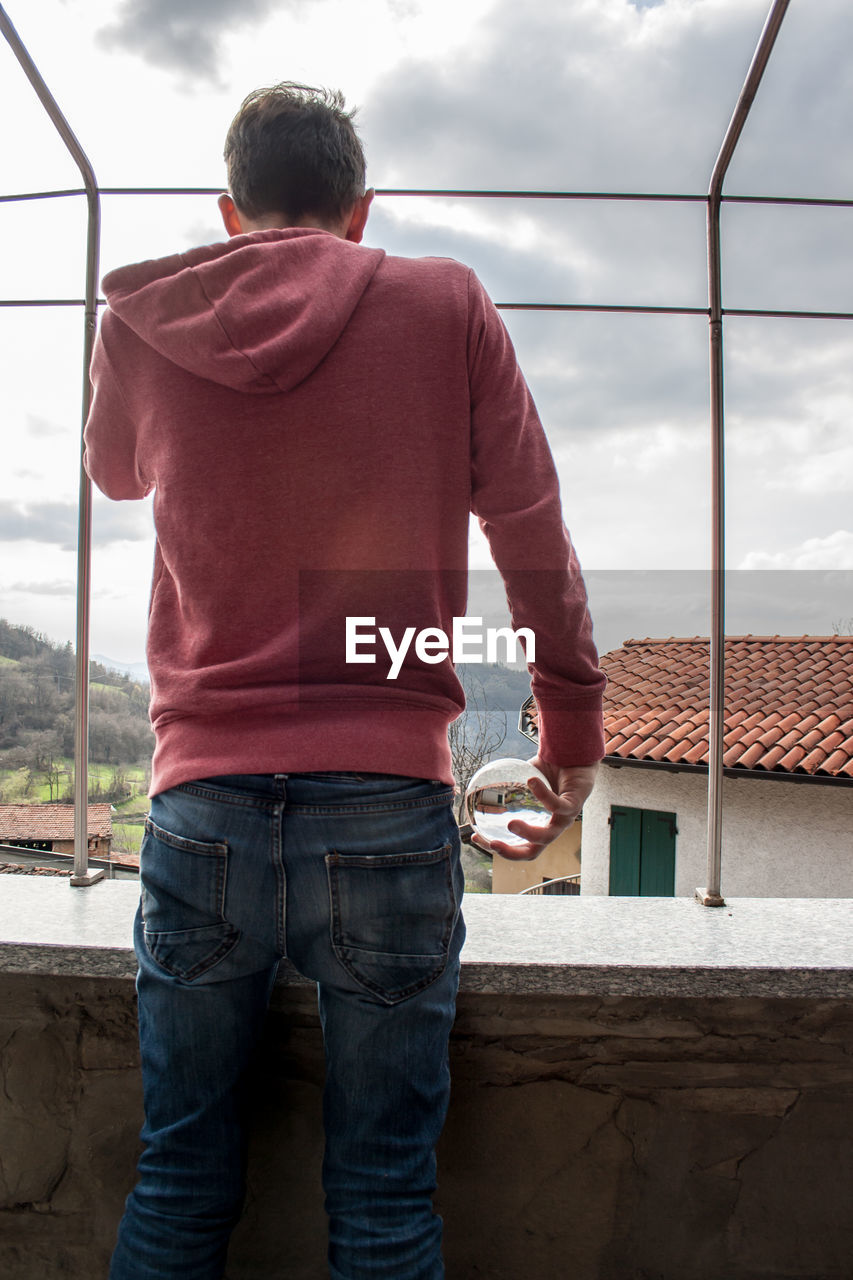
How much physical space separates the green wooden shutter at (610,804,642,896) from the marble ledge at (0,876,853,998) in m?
7.96

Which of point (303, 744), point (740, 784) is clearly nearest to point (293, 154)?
point (303, 744)

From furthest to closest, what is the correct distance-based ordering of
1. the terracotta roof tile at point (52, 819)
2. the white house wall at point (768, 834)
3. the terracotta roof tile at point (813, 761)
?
the white house wall at point (768, 834), the terracotta roof tile at point (813, 761), the terracotta roof tile at point (52, 819)

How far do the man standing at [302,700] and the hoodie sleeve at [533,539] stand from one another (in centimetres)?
1

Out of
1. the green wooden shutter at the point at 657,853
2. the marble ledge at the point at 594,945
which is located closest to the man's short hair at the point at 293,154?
the marble ledge at the point at 594,945

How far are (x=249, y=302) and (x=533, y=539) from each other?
0.34 m

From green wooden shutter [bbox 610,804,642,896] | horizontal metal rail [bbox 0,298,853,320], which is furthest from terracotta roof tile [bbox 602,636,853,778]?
horizontal metal rail [bbox 0,298,853,320]

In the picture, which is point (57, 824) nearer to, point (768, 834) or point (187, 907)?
point (187, 907)

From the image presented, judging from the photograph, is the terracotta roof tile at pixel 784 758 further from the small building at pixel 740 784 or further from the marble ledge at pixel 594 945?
the marble ledge at pixel 594 945

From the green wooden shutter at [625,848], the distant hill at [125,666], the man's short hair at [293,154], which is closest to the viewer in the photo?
the man's short hair at [293,154]

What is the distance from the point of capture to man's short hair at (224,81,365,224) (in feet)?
2.42

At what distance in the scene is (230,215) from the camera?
2.62 ft

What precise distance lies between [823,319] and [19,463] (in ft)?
4.38

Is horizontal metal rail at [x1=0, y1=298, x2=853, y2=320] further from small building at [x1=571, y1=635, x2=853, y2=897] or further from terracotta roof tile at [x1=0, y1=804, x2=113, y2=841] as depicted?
small building at [x1=571, y1=635, x2=853, y2=897]

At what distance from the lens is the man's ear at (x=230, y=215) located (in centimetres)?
79
